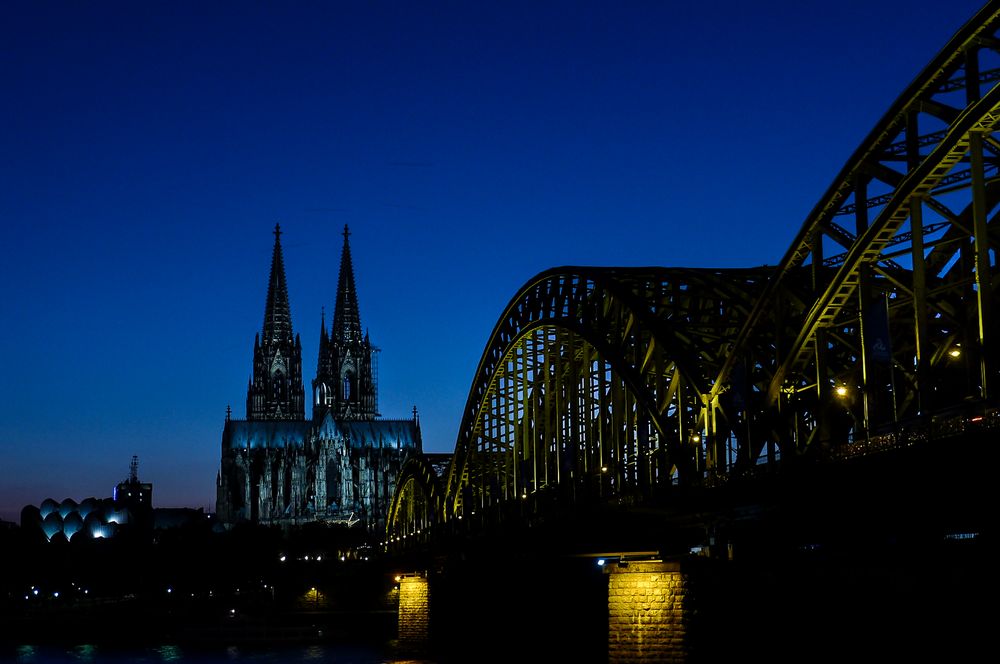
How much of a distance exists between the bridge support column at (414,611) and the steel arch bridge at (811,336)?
7735 mm

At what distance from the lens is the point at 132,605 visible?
153750 mm

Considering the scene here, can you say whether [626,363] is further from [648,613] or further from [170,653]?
[170,653]

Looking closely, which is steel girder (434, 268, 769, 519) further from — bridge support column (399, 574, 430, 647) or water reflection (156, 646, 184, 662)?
water reflection (156, 646, 184, 662)

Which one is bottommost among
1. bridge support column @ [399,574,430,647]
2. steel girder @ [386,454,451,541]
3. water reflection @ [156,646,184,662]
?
water reflection @ [156,646,184,662]

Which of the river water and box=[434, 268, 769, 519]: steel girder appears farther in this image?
the river water

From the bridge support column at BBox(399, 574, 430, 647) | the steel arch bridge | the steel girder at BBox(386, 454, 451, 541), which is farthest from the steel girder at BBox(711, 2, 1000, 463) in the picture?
the steel girder at BBox(386, 454, 451, 541)

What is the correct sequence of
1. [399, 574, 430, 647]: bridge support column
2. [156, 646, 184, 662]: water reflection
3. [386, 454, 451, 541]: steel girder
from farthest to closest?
[386, 454, 451, 541]: steel girder < [156, 646, 184, 662]: water reflection < [399, 574, 430, 647]: bridge support column

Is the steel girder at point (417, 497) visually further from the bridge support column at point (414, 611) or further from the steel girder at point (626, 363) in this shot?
the steel girder at point (626, 363)

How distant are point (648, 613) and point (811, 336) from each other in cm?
1070

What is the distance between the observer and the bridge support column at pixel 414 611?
88250mm

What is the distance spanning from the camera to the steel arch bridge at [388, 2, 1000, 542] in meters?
36.2

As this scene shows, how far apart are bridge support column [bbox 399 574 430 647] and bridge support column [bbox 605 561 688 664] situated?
136ft

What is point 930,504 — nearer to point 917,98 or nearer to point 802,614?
→ point 802,614

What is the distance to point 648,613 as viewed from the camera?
4688 cm
